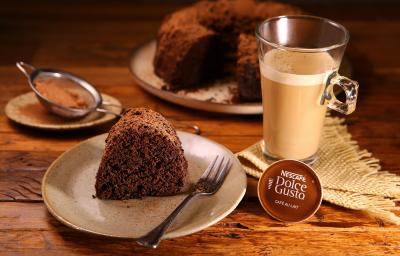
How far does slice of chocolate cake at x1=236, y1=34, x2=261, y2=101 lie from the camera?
2.01m

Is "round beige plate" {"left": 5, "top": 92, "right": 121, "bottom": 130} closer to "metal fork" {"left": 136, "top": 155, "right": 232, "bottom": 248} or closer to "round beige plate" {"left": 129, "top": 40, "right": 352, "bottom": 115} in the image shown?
"round beige plate" {"left": 129, "top": 40, "right": 352, "bottom": 115}

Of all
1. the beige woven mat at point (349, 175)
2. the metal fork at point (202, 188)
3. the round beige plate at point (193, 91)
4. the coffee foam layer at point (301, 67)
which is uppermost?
the coffee foam layer at point (301, 67)

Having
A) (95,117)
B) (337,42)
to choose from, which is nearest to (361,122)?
(337,42)

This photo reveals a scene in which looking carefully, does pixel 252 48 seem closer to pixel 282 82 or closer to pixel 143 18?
pixel 282 82

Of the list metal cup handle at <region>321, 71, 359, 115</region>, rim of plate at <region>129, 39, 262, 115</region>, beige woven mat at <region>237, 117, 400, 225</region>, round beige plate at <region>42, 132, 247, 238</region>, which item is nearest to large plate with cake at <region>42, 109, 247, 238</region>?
round beige plate at <region>42, 132, 247, 238</region>

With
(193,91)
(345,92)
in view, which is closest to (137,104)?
(193,91)

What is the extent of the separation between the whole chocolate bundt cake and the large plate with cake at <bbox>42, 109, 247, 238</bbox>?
0.54 metres

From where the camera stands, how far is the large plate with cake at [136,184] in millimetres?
1405

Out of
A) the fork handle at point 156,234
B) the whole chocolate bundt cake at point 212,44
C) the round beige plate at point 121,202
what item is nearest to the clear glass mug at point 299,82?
the round beige plate at point 121,202

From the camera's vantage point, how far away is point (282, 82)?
1.59m

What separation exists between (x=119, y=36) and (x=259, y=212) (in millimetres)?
1370

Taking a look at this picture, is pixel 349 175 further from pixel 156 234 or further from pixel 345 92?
pixel 156 234

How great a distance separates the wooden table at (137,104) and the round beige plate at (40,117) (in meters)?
0.03

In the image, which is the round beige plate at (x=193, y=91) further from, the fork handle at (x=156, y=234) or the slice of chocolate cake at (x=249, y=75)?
the fork handle at (x=156, y=234)
